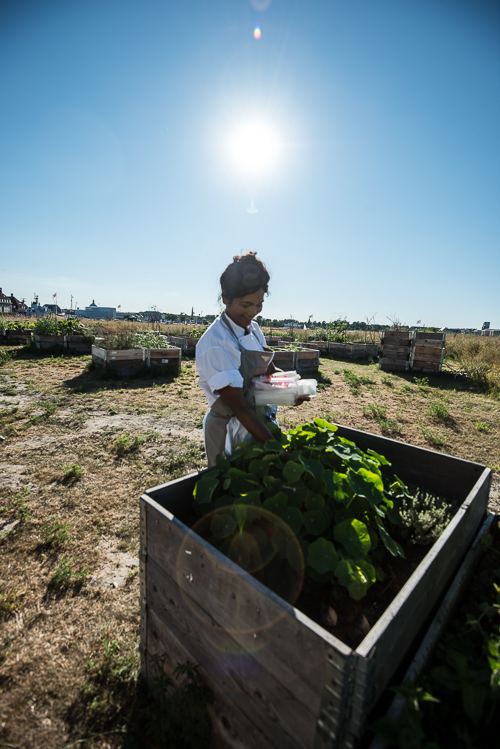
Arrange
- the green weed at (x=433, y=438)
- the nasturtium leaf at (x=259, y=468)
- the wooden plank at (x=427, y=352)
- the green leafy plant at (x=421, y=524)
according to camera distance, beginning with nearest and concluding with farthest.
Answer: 1. the nasturtium leaf at (x=259, y=468)
2. the green leafy plant at (x=421, y=524)
3. the green weed at (x=433, y=438)
4. the wooden plank at (x=427, y=352)

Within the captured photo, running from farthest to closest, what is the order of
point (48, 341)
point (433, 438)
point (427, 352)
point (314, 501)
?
1. point (48, 341)
2. point (427, 352)
3. point (433, 438)
4. point (314, 501)

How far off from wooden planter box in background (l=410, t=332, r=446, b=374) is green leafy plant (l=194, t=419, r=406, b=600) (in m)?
10.5

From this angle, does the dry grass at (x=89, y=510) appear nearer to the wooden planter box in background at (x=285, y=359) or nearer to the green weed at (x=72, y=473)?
the green weed at (x=72, y=473)

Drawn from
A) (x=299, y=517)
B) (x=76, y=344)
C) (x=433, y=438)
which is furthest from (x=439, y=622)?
(x=76, y=344)

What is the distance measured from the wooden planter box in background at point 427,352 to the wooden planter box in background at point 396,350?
19 centimetres

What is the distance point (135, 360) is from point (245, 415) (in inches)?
310

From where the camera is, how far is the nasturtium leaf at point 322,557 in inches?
42.3

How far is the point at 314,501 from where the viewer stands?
4.13 feet

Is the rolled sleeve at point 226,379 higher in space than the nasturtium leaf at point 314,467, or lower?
higher

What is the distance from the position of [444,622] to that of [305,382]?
117 centimetres

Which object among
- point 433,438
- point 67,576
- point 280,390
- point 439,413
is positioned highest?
point 280,390

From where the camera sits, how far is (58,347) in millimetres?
12008

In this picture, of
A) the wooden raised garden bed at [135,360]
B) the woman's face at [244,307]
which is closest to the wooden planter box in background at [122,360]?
the wooden raised garden bed at [135,360]

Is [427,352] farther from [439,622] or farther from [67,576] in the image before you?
[67,576]
